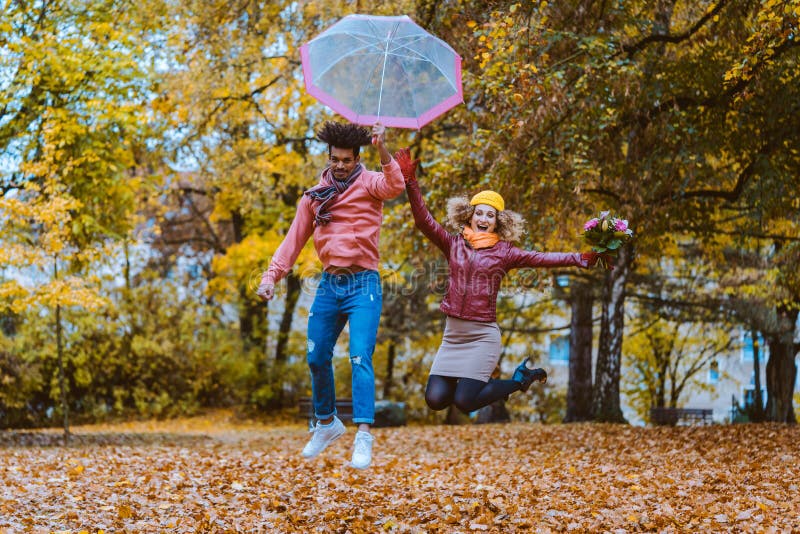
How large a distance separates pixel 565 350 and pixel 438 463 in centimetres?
2967

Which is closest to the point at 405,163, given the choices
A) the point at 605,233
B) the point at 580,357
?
the point at 605,233

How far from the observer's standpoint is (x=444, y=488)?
8.43 meters

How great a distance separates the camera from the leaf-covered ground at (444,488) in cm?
681

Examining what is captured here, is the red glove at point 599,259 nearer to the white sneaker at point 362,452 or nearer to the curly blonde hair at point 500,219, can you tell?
the curly blonde hair at point 500,219

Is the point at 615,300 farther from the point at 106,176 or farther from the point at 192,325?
the point at 192,325

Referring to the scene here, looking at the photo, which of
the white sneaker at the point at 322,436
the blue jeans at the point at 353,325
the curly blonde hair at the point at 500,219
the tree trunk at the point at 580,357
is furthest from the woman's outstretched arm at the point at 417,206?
the tree trunk at the point at 580,357

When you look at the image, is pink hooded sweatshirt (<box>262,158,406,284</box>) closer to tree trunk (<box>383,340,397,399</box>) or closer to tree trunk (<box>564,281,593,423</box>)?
tree trunk (<box>564,281,593,423</box>)

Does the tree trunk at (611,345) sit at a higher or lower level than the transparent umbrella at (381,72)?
lower

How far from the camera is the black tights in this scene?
652 cm

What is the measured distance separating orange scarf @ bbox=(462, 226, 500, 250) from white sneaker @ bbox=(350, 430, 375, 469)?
165 centimetres

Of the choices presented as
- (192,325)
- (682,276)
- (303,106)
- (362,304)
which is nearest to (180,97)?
(303,106)

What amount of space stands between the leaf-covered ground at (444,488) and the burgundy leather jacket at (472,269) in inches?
64.3

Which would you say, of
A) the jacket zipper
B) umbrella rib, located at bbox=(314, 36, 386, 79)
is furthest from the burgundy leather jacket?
umbrella rib, located at bbox=(314, 36, 386, 79)

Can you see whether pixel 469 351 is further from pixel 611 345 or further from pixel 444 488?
pixel 611 345
